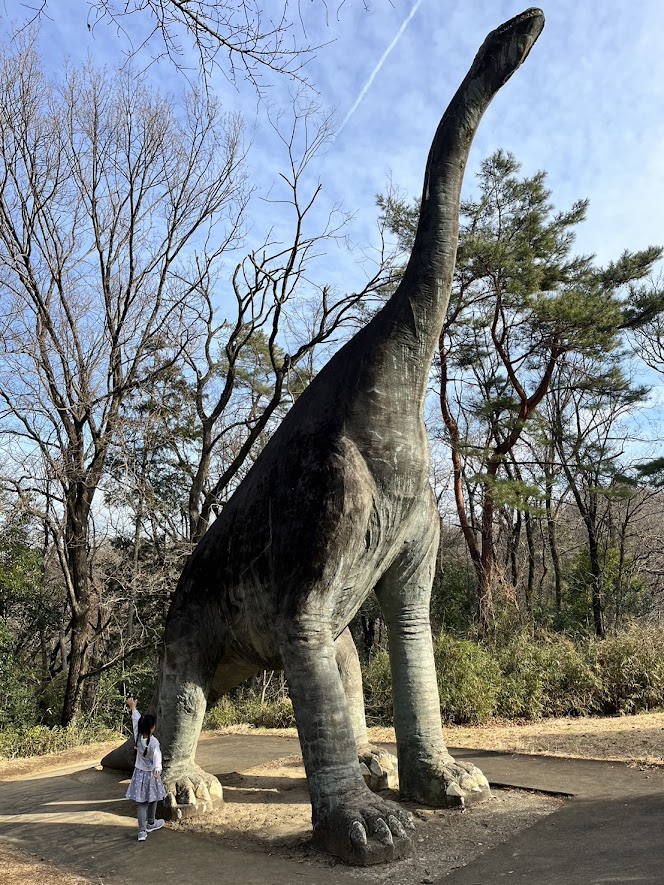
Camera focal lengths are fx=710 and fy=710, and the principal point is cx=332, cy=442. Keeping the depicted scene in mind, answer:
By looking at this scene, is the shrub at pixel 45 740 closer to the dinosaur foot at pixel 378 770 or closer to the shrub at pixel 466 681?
the shrub at pixel 466 681

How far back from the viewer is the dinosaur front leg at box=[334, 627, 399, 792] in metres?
4.92

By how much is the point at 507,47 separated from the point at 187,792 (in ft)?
17.0

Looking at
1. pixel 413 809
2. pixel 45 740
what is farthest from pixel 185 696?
pixel 45 740

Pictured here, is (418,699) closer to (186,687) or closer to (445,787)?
(445,787)

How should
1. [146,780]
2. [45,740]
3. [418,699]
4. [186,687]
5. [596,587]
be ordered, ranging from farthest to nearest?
[596,587]
[45,740]
[186,687]
[418,699]
[146,780]

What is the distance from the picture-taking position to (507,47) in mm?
4246

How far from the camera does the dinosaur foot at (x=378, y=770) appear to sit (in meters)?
4.91

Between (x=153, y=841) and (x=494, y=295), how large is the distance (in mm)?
14173

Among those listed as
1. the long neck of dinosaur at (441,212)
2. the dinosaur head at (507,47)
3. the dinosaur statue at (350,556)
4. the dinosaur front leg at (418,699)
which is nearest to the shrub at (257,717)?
the dinosaur statue at (350,556)

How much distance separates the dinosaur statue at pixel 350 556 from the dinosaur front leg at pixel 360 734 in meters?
0.32

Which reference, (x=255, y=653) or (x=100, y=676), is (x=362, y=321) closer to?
(x=100, y=676)

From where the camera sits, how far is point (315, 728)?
391 cm

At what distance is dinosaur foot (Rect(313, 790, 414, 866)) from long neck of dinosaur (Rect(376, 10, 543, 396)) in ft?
8.19

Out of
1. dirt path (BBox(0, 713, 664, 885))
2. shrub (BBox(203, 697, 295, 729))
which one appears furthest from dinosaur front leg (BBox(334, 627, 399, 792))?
shrub (BBox(203, 697, 295, 729))
